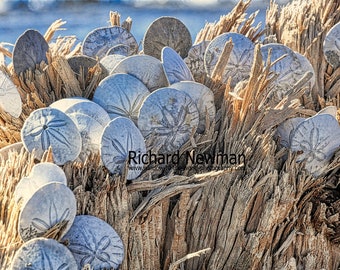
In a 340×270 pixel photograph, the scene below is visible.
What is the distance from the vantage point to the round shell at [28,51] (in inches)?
70.4

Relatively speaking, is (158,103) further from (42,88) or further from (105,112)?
(42,88)

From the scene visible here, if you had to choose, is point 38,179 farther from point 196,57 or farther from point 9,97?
point 196,57

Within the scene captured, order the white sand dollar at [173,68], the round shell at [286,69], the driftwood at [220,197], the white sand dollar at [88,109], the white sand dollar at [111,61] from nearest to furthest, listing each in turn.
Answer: the driftwood at [220,197] → the white sand dollar at [88,109] → the white sand dollar at [173,68] → the white sand dollar at [111,61] → the round shell at [286,69]

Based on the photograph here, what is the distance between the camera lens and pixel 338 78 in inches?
86.4

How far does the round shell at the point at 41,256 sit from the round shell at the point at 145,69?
2.11 feet

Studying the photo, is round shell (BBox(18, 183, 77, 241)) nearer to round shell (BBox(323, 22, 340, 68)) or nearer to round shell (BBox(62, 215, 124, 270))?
round shell (BBox(62, 215, 124, 270))

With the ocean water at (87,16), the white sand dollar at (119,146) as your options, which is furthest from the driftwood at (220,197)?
the ocean water at (87,16)

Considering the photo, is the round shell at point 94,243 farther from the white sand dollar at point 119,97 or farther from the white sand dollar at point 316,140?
the white sand dollar at point 316,140

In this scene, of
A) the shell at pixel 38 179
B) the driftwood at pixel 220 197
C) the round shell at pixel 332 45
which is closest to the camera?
the shell at pixel 38 179

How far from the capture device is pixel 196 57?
6.76ft

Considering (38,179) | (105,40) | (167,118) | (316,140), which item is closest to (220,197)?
(167,118)

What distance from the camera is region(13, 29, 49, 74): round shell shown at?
5.87ft

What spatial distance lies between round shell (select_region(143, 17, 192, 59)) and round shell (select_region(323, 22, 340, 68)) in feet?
1.61

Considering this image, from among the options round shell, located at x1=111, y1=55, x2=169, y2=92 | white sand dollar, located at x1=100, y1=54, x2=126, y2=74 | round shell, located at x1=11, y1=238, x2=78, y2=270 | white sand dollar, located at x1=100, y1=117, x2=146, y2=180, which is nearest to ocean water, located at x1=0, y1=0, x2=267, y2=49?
white sand dollar, located at x1=100, y1=54, x2=126, y2=74
